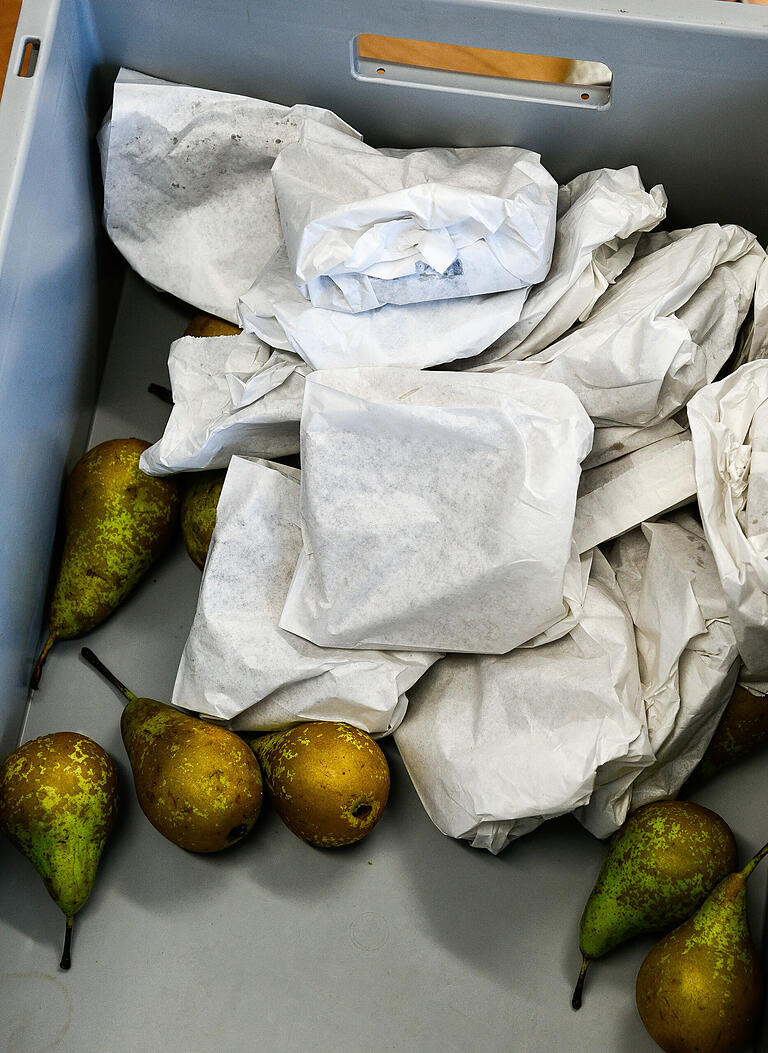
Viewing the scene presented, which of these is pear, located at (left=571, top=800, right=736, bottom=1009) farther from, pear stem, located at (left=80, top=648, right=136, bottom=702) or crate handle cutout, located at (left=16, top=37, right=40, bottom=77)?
crate handle cutout, located at (left=16, top=37, right=40, bottom=77)

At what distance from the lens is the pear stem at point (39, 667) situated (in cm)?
75

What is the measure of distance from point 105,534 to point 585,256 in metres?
0.37

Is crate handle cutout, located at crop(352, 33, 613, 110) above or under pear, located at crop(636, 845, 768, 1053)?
above

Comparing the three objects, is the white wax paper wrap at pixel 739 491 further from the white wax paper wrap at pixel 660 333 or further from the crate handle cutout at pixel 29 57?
the crate handle cutout at pixel 29 57

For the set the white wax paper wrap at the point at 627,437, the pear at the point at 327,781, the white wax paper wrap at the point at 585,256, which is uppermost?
the white wax paper wrap at the point at 585,256

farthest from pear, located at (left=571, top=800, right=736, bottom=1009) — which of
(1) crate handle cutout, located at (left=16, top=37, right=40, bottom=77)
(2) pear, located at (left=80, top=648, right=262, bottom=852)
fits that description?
(1) crate handle cutout, located at (left=16, top=37, right=40, bottom=77)

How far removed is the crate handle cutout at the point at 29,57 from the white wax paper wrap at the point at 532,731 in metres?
0.46

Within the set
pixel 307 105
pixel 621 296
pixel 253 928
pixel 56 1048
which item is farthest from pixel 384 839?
pixel 307 105

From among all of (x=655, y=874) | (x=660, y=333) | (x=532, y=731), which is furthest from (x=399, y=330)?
(x=655, y=874)

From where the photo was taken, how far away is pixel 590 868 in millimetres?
718

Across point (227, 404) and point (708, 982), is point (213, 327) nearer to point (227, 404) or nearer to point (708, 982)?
point (227, 404)

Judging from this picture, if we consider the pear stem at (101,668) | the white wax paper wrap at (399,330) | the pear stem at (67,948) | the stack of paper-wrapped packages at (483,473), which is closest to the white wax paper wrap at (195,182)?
the stack of paper-wrapped packages at (483,473)

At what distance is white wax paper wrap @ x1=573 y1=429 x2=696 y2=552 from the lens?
697 millimetres

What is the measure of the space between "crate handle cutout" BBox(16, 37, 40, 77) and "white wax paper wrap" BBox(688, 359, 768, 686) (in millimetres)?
457
